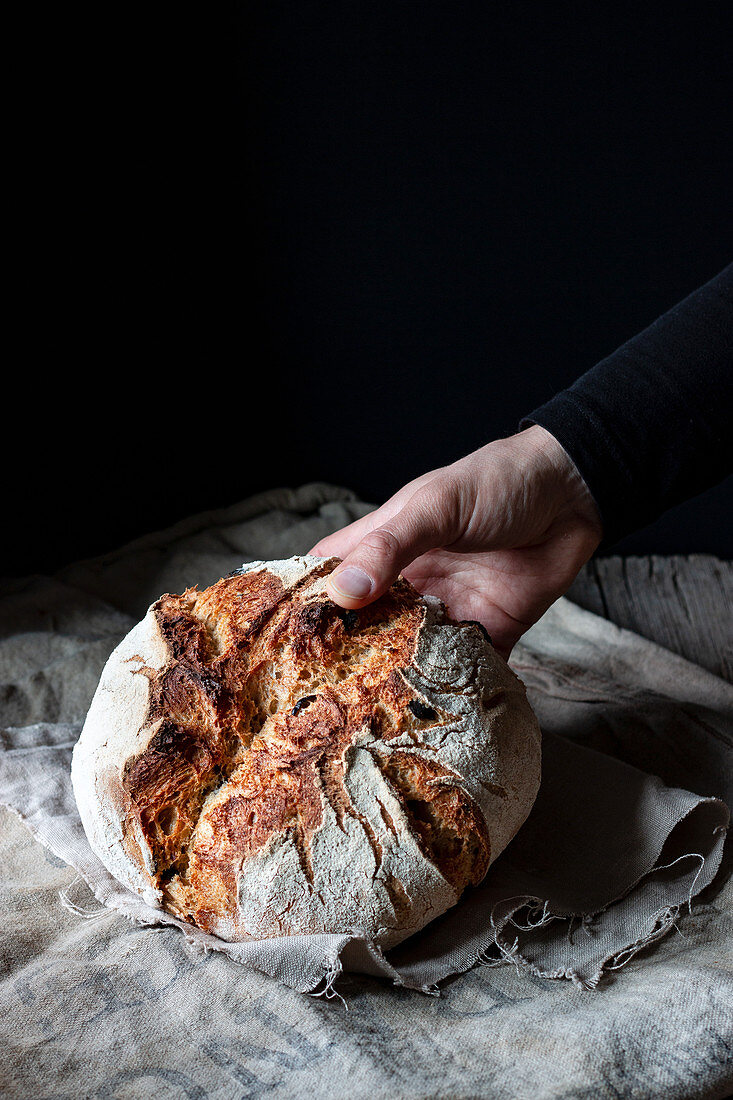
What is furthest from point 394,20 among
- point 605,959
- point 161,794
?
point 605,959

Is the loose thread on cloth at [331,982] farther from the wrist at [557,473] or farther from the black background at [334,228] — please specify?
the black background at [334,228]

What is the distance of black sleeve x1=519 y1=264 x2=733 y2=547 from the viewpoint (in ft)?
5.54

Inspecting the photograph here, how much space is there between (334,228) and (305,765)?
1.75 m

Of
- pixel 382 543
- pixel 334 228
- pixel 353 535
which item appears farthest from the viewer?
pixel 334 228

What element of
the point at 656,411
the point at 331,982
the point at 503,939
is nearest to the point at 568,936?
the point at 503,939

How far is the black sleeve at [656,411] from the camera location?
5.54 ft

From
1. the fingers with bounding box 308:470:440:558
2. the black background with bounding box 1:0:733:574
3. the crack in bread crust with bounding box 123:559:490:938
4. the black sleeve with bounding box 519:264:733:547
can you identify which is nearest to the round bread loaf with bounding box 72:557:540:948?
the crack in bread crust with bounding box 123:559:490:938

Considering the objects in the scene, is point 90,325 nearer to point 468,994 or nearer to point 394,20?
point 394,20

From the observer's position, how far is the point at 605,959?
1.22 m

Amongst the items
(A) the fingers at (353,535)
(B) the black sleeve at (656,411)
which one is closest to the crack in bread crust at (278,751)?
(A) the fingers at (353,535)

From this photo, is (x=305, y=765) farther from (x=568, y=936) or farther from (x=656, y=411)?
(x=656, y=411)

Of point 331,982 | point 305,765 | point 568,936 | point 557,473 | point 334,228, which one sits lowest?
point 568,936

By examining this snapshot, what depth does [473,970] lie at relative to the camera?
121cm

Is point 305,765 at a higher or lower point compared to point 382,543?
lower
